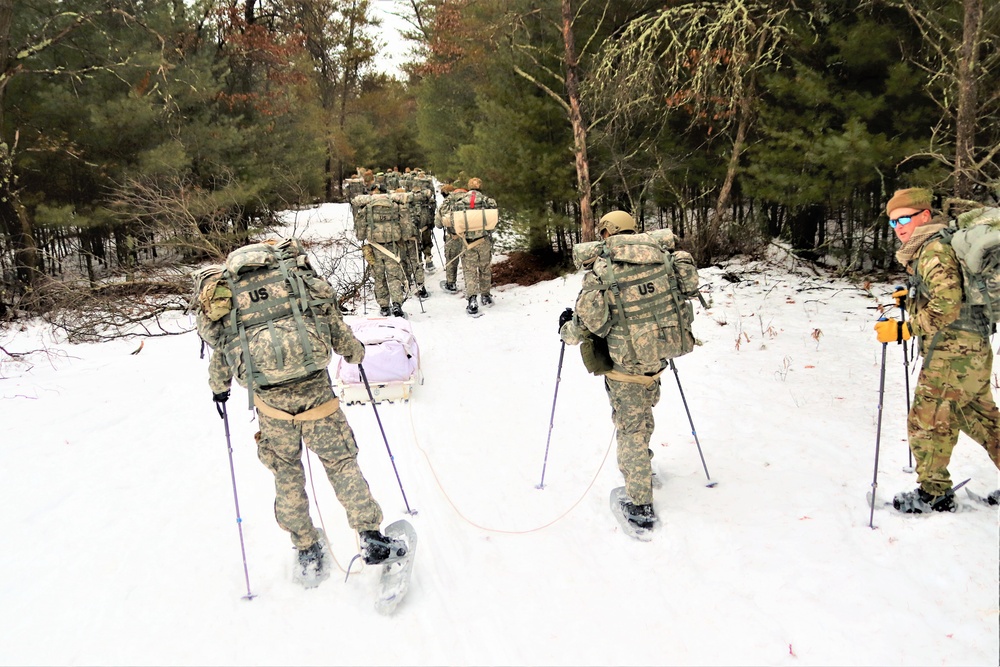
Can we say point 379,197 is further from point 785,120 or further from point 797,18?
point 797,18

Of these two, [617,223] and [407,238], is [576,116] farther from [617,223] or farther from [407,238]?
[617,223]

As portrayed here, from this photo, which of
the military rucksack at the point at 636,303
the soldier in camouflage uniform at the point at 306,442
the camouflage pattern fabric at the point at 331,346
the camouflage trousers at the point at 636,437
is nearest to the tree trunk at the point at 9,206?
the camouflage pattern fabric at the point at 331,346

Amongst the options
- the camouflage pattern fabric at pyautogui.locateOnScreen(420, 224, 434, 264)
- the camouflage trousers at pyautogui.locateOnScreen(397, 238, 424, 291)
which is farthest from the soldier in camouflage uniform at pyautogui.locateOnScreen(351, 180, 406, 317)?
the camouflage pattern fabric at pyautogui.locateOnScreen(420, 224, 434, 264)

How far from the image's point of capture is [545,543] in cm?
398

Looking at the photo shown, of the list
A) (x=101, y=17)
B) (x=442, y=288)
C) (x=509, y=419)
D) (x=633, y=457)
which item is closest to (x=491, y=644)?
(x=633, y=457)

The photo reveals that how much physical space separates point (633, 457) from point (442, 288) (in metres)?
8.79

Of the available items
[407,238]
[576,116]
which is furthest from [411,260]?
[576,116]

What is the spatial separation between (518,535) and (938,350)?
305cm

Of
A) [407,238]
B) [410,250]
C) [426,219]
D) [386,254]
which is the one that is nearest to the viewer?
[386,254]

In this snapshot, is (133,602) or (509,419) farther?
(509,419)

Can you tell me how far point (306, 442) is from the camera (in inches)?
138

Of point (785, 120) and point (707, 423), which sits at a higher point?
point (785, 120)

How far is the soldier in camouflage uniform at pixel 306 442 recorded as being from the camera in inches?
135

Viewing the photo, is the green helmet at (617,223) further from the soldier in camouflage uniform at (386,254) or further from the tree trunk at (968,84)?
the soldier in camouflage uniform at (386,254)
